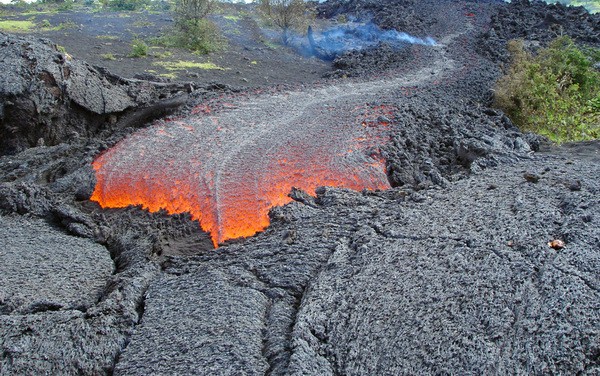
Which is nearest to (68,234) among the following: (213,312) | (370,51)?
(213,312)

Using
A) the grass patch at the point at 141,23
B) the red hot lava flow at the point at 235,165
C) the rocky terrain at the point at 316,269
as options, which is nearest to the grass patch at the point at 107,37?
the grass patch at the point at 141,23

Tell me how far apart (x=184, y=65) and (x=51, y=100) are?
18.9ft

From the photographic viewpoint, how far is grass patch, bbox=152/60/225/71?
10625mm

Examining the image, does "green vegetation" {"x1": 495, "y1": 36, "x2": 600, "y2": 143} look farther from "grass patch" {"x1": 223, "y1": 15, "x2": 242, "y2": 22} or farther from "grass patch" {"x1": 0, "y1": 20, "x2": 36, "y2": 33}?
"grass patch" {"x1": 223, "y1": 15, "x2": 242, "y2": 22}

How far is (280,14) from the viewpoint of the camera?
16484 mm

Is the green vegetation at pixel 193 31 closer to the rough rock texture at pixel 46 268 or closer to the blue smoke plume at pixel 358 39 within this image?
the blue smoke plume at pixel 358 39

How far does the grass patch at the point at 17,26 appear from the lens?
44.7 ft

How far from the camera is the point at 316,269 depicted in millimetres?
2965

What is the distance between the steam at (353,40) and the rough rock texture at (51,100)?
894 centimetres

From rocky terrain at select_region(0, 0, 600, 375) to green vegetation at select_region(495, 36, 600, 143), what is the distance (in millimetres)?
1889

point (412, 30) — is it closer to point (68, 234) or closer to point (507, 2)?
point (507, 2)

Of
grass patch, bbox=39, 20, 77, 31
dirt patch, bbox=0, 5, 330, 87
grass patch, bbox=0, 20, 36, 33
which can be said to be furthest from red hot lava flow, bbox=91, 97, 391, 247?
grass patch, bbox=39, 20, 77, 31

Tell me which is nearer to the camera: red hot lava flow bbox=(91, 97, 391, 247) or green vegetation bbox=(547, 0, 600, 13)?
red hot lava flow bbox=(91, 97, 391, 247)

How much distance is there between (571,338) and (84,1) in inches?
1002
